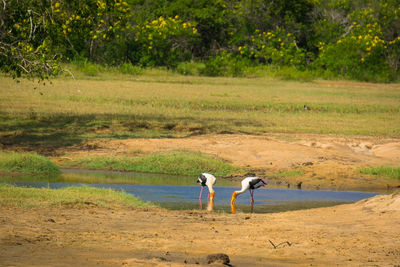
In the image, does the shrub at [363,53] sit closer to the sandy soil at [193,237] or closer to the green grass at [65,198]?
the green grass at [65,198]

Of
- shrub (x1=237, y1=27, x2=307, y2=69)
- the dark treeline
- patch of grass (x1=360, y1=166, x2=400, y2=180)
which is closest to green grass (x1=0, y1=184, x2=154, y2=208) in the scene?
patch of grass (x1=360, y1=166, x2=400, y2=180)

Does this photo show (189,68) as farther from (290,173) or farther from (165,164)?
(290,173)

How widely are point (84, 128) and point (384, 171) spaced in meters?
7.72

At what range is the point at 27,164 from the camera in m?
12.0

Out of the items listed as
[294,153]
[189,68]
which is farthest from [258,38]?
[294,153]

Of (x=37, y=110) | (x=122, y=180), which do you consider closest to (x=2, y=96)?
(x=37, y=110)

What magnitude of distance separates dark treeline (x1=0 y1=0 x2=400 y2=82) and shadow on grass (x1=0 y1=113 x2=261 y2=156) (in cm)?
1464

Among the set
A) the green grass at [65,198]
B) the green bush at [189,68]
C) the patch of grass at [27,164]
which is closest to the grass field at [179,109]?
the patch of grass at [27,164]

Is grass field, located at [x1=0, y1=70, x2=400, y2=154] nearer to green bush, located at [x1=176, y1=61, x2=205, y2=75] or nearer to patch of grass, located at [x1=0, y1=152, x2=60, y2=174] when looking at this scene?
patch of grass, located at [x1=0, y1=152, x2=60, y2=174]

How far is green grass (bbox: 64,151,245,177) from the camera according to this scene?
12617 mm

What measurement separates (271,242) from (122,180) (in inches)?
220

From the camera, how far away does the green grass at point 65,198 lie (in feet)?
26.5

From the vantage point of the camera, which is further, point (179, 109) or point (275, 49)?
point (275, 49)

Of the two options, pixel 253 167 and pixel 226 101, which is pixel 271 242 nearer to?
pixel 253 167
